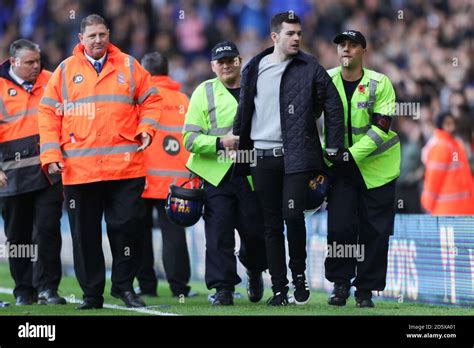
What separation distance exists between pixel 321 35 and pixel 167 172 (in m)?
10.1

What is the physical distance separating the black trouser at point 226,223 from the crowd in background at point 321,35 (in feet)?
17.2

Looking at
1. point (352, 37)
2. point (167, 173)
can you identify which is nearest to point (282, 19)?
point (352, 37)

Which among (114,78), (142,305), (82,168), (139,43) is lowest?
(142,305)

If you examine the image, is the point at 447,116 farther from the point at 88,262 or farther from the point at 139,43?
the point at 139,43

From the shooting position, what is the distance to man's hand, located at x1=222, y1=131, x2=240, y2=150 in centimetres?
1152

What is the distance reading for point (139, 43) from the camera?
2453 cm

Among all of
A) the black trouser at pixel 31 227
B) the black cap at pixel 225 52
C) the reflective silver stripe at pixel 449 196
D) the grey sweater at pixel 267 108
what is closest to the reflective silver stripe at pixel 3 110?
the black trouser at pixel 31 227

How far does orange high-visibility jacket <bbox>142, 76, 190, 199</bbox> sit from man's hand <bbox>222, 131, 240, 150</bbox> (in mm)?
2171

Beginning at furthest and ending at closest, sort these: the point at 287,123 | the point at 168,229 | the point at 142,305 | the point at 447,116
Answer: the point at 447,116 → the point at 168,229 → the point at 142,305 → the point at 287,123

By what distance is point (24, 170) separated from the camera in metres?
12.8

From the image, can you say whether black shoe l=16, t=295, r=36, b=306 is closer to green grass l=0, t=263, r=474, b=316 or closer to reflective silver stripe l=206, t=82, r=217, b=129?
green grass l=0, t=263, r=474, b=316

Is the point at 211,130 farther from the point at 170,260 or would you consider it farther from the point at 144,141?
the point at 170,260

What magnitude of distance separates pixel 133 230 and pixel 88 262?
0.50m
